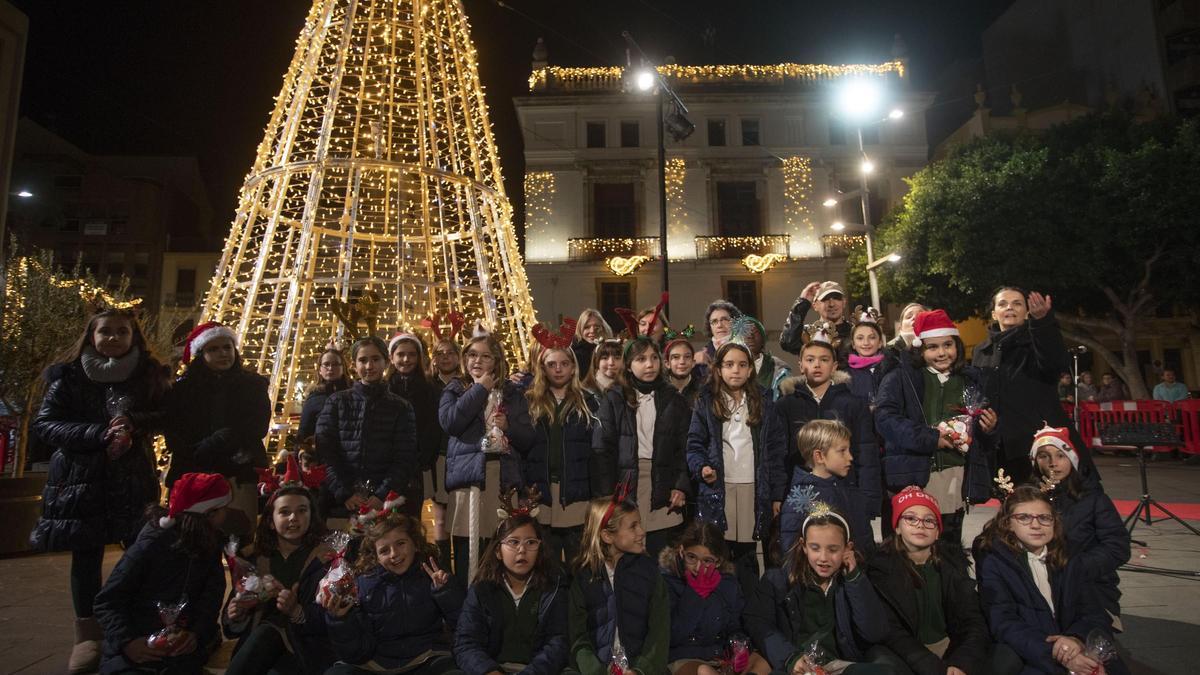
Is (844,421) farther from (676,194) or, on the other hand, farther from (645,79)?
(676,194)

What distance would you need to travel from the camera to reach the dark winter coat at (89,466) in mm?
3271

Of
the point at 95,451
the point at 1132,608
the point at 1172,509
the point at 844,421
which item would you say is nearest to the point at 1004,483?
the point at 844,421

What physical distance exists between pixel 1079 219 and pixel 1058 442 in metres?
16.2

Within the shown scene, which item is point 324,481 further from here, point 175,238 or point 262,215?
point 175,238

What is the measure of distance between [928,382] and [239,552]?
376 centimetres

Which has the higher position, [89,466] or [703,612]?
[89,466]

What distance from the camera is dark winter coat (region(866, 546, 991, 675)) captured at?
2992 mm

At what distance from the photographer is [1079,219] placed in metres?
16.5

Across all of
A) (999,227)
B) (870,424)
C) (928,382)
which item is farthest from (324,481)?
(999,227)

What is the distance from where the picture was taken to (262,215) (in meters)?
6.25

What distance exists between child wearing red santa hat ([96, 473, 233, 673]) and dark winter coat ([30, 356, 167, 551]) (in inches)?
16.5

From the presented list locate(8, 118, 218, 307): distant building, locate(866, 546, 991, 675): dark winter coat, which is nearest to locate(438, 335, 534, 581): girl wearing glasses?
locate(866, 546, 991, 675): dark winter coat

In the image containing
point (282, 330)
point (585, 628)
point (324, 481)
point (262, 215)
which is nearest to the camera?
point (585, 628)

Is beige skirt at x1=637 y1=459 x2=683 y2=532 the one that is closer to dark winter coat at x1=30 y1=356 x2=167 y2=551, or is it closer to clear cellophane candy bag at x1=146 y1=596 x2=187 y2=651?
clear cellophane candy bag at x1=146 y1=596 x2=187 y2=651
